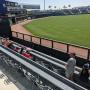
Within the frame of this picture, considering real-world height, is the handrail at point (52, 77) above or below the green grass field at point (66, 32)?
above

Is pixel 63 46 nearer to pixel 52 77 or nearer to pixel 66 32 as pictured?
pixel 52 77

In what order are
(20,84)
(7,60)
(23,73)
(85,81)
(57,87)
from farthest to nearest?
(7,60) < (23,73) < (20,84) < (85,81) < (57,87)

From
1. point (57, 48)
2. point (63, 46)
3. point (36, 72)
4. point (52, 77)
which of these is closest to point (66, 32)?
point (57, 48)

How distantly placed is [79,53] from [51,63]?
9.92ft

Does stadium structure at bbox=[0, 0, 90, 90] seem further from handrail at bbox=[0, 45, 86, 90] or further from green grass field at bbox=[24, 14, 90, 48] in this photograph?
green grass field at bbox=[24, 14, 90, 48]

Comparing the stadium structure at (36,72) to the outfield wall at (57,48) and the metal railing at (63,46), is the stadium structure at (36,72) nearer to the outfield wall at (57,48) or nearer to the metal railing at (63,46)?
the outfield wall at (57,48)


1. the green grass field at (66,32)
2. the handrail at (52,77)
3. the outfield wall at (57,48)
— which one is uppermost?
the handrail at (52,77)

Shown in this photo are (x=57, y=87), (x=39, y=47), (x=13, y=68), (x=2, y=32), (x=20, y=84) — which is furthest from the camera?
(x=2, y=32)

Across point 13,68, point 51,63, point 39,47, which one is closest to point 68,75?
point 51,63

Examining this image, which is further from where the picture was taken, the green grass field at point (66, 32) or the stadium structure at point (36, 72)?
the green grass field at point (66, 32)

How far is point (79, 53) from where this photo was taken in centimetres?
1110

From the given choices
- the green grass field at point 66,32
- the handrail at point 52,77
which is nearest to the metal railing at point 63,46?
the handrail at point 52,77

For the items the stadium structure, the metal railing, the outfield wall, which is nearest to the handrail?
the stadium structure

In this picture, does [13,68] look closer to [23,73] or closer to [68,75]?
[23,73]
